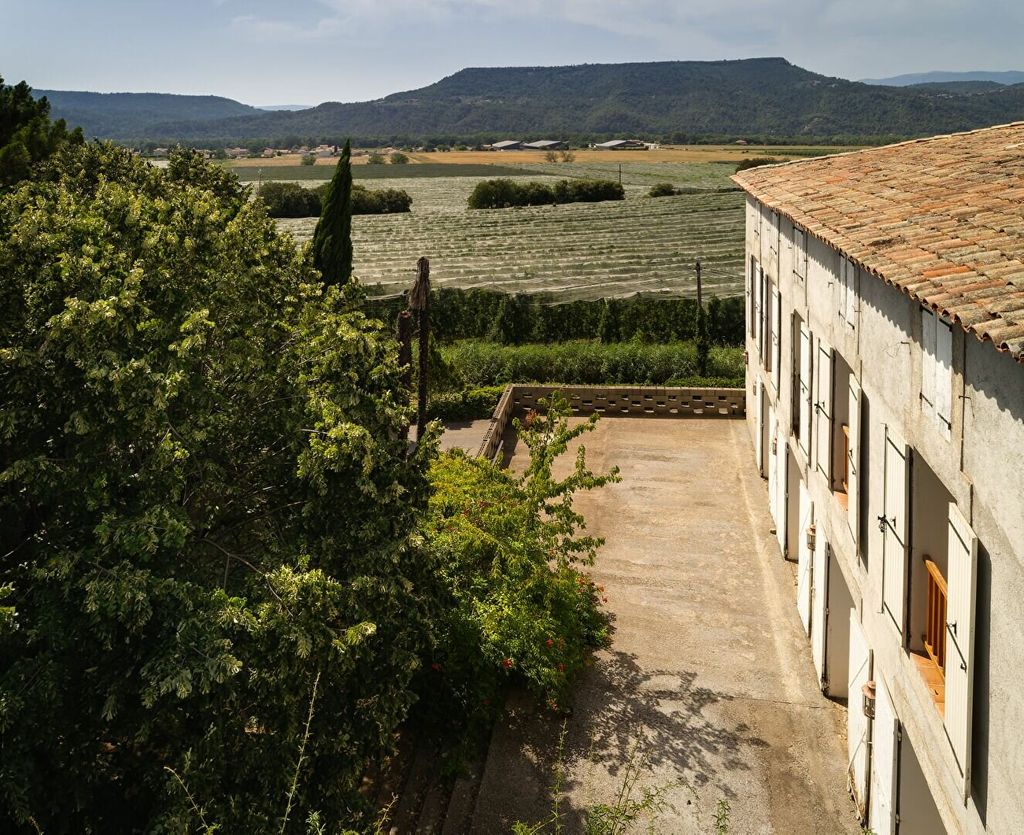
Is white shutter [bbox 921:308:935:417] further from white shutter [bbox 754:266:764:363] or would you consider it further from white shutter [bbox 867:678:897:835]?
white shutter [bbox 754:266:764:363]

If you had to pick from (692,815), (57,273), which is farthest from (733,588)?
(57,273)

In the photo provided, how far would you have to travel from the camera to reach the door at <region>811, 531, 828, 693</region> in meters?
11.3

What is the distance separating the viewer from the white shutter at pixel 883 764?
7910 millimetres

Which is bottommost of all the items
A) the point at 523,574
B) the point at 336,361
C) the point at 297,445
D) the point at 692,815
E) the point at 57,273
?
the point at 692,815

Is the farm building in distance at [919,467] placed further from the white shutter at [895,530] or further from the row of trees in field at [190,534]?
the row of trees in field at [190,534]

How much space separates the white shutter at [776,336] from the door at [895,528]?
797cm

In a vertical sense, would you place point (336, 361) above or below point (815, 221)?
below

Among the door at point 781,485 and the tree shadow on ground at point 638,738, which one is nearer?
the tree shadow on ground at point 638,738

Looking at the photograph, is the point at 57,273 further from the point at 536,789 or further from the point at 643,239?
the point at 643,239

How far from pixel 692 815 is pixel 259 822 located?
15.3 ft

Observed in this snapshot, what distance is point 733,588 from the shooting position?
14398mm

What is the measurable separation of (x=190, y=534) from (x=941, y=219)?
6708mm

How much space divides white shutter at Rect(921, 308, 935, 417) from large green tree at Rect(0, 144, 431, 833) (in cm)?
417

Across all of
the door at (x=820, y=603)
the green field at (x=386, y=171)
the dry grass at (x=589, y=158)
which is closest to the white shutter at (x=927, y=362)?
the door at (x=820, y=603)
